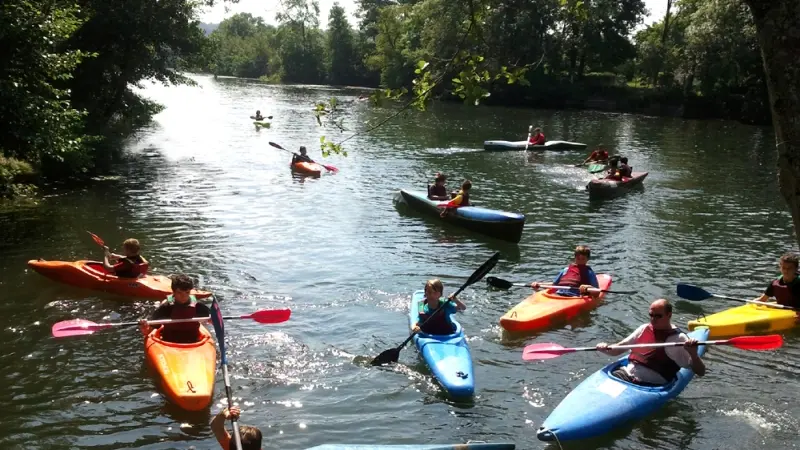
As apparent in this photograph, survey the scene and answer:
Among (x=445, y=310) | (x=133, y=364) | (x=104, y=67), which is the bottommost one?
(x=133, y=364)

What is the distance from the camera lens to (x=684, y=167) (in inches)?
1048

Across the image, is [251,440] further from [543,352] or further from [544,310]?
[544,310]

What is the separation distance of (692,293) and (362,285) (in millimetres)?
5495

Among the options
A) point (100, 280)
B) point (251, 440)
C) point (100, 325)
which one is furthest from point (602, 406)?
point (100, 280)

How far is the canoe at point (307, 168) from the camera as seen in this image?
2297 cm

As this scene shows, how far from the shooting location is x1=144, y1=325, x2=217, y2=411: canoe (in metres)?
7.53

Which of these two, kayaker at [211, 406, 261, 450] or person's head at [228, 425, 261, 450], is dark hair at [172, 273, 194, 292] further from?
person's head at [228, 425, 261, 450]

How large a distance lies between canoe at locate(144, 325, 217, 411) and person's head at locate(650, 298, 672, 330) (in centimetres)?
502

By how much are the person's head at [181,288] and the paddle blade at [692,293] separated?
24.7ft

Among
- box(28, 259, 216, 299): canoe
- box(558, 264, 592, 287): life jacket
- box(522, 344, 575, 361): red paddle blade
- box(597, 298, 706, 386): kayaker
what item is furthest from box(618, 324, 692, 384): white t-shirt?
box(28, 259, 216, 299): canoe

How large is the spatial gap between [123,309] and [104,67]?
14.2 metres

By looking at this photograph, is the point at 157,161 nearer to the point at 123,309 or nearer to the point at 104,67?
the point at 104,67

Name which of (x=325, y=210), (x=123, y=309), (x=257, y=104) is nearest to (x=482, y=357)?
(x=123, y=309)

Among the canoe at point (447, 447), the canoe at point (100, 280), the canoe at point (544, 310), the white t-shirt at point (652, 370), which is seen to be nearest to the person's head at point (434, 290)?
the canoe at point (544, 310)
